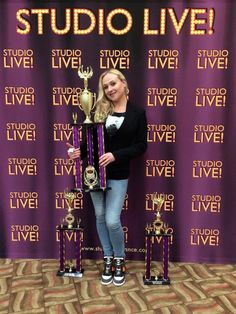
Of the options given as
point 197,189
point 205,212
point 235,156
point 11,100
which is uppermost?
point 11,100

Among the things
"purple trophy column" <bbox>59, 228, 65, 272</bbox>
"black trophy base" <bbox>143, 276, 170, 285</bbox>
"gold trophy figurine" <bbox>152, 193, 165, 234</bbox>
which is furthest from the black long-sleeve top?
"black trophy base" <bbox>143, 276, 170, 285</bbox>

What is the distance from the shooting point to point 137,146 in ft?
8.71

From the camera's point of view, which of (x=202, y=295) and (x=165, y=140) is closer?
(x=202, y=295)

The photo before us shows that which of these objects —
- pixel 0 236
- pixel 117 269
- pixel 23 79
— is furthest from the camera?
pixel 0 236

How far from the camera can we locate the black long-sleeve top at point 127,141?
8.65 ft

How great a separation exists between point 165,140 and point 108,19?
1048 millimetres

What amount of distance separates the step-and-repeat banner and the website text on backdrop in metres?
0.35

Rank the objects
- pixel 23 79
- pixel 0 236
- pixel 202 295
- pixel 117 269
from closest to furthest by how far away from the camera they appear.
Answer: pixel 202 295, pixel 117 269, pixel 23 79, pixel 0 236

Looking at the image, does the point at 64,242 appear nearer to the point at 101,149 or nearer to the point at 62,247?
the point at 62,247

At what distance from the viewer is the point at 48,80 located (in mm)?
3004

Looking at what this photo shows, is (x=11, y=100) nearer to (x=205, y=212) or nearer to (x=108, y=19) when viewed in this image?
(x=108, y=19)

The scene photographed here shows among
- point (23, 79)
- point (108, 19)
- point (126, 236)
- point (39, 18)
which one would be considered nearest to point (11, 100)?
point (23, 79)

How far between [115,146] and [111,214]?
19.3 inches

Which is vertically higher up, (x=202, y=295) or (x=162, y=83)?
(x=162, y=83)
